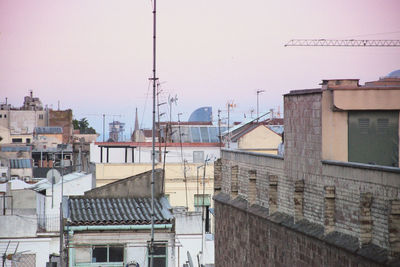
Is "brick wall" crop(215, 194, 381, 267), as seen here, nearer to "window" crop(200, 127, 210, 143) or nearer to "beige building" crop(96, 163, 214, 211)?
"beige building" crop(96, 163, 214, 211)

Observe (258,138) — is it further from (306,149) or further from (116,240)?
(306,149)

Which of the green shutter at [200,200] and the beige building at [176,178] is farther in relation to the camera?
the green shutter at [200,200]

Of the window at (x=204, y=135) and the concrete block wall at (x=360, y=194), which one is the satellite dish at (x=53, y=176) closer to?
the concrete block wall at (x=360, y=194)

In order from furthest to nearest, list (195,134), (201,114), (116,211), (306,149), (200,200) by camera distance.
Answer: (201,114) < (195,134) < (200,200) < (116,211) < (306,149)

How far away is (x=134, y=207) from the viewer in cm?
2606

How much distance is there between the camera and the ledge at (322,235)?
13841mm

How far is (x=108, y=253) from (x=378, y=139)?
9.51 meters

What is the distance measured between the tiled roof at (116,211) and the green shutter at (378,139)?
26.8 feet

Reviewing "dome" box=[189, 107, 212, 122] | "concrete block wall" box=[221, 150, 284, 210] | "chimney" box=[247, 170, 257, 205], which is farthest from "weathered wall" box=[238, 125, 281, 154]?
"dome" box=[189, 107, 212, 122]

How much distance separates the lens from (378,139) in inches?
695

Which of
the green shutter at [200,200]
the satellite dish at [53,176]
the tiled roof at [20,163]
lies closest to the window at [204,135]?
the green shutter at [200,200]

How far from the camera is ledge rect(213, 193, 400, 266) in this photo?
1384 cm

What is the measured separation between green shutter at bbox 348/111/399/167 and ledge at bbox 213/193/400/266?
64.5 inches

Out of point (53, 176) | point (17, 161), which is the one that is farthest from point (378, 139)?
point (17, 161)
